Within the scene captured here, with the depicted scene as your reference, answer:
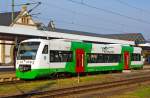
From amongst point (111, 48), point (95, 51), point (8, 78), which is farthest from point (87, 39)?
point (8, 78)

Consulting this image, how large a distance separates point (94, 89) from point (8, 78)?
9.93m

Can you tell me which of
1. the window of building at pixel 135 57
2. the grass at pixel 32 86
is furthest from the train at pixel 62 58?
the window of building at pixel 135 57

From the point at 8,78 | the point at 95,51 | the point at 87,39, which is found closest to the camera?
the point at 8,78

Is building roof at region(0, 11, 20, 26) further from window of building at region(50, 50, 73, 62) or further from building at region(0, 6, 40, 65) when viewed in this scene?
window of building at region(50, 50, 73, 62)

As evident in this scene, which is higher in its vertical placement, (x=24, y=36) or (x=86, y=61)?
(x=24, y=36)

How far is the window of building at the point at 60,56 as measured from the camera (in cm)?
2731

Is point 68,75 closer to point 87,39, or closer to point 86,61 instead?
point 86,61

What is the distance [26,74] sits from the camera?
85.9 ft

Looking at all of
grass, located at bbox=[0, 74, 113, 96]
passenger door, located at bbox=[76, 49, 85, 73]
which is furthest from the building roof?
grass, located at bbox=[0, 74, 113, 96]

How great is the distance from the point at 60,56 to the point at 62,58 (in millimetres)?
259

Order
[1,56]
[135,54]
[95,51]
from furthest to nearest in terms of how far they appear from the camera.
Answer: [1,56], [135,54], [95,51]

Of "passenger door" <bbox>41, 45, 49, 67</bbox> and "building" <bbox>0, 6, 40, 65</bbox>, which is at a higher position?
"building" <bbox>0, 6, 40, 65</bbox>

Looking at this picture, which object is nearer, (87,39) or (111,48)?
(111,48)

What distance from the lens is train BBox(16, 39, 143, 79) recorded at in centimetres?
2616
